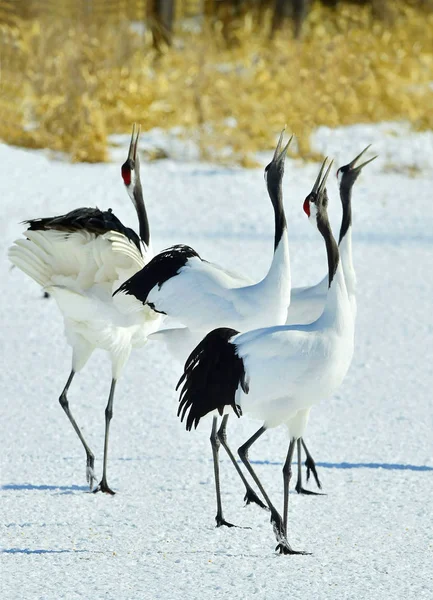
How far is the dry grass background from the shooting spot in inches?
461

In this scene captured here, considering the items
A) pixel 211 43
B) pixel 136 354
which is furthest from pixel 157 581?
pixel 211 43

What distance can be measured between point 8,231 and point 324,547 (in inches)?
224

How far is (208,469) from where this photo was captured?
4.93 meters

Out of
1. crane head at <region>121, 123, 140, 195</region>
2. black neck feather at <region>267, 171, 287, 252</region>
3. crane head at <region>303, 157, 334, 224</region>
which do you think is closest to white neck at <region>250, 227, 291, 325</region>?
black neck feather at <region>267, 171, 287, 252</region>

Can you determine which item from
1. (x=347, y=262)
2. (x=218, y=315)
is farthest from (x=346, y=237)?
(x=218, y=315)

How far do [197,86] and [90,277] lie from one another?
7.65 meters

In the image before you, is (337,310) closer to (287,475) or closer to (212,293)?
(287,475)

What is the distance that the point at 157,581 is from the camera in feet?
11.9

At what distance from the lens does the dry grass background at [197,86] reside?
11.7 metres

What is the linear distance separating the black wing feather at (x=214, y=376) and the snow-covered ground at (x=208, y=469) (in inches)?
19.2

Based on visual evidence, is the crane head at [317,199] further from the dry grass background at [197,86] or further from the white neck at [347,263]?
the dry grass background at [197,86]

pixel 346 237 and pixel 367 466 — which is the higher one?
pixel 346 237

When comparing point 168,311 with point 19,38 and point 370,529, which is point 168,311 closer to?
point 370,529

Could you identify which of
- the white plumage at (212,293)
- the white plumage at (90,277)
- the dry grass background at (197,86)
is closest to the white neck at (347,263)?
the white plumage at (212,293)
